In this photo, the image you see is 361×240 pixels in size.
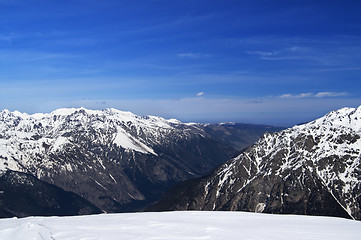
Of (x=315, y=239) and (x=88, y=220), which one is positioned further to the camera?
(x=88, y=220)

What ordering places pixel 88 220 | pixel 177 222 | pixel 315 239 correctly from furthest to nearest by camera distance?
pixel 88 220, pixel 177 222, pixel 315 239

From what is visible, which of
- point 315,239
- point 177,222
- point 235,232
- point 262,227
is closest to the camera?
point 315,239

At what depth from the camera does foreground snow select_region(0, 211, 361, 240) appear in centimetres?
2300

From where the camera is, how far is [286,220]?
1120 inches

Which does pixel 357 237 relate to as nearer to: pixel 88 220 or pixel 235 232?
pixel 235 232

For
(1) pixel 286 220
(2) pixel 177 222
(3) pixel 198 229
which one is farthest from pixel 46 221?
(1) pixel 286 220

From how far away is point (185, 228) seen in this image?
25.1m

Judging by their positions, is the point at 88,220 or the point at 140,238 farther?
the point at 88,220

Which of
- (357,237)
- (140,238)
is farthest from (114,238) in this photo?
(357,237)

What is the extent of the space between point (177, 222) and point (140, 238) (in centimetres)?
557

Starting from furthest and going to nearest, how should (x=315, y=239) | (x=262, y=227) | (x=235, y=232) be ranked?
(x=262, y=227), (x=235, y=232), (x=315, y=239)

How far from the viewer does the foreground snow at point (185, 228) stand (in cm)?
2300

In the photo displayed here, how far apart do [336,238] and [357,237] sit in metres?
1.51

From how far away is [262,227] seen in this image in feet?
84.2
